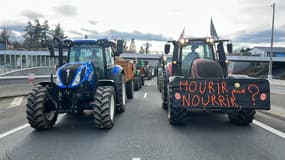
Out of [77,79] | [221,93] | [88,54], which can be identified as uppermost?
[88,54]

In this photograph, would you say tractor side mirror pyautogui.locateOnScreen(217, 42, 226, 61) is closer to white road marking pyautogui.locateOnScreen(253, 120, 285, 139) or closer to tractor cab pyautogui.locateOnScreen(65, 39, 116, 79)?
white road marking pyautogui.locateOnScreen(253, 120, 285, 139)

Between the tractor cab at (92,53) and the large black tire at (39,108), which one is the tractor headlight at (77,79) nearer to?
the large black tire at (39,108)

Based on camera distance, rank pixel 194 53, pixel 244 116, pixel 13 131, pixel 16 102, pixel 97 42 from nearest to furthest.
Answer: pixel 13 131 → pixel 244 116 → pixel 97 42 → pixel 194 53 → pixel 16 102

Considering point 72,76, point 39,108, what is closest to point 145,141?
point 72,76

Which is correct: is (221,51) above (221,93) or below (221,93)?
above

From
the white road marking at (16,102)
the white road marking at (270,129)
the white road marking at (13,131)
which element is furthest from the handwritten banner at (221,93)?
the white road marking at (16,102)

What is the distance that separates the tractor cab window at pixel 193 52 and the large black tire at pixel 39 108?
176 inches

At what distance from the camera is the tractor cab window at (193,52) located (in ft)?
29.8

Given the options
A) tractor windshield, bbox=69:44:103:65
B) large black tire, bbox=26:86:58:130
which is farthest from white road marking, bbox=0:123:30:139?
tractor windshield, bbox=69:44:103:65

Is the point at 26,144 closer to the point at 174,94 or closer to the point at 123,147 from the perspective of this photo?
the point at 123,147

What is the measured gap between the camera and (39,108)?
259 inches

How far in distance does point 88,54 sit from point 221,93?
4.33 metres

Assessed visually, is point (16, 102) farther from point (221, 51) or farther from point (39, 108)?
point (221, 51)

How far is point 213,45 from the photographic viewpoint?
909 cm
